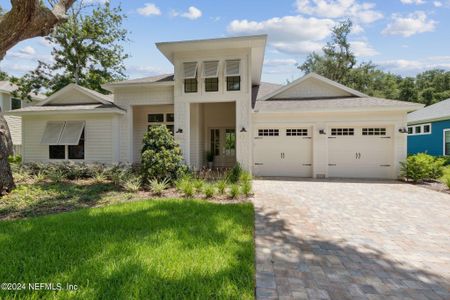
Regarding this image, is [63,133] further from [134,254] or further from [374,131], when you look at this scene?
[374,131]

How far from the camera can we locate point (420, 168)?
1095 centimetres

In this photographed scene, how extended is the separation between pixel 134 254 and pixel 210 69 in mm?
9602

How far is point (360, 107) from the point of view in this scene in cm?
1162

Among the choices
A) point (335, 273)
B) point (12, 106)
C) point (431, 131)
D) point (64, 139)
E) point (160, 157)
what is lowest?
point (335, 273)

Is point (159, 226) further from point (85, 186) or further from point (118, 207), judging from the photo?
point (85, 186)

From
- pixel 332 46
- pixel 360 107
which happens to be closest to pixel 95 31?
pixel 360 107

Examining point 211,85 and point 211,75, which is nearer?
point 211,75

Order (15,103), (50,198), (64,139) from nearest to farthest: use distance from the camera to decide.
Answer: (50,198) → (64,139) → (15,103)

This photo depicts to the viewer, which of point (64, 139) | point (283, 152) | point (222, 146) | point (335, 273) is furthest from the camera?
point (222, 146)

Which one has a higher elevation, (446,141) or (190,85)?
(190,85)

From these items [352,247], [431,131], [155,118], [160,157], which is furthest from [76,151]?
[431,131]

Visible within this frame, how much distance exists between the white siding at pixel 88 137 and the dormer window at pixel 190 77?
4025 millimetres

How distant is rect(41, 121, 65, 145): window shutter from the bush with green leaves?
16268 mm

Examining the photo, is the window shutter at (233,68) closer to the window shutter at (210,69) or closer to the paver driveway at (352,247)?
the window shutter at (210,69)
